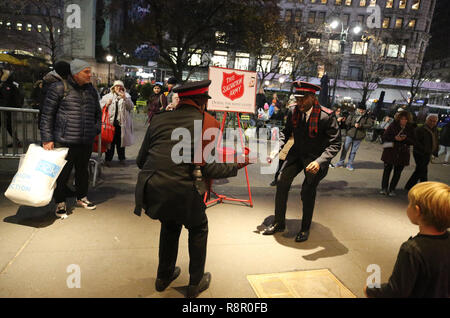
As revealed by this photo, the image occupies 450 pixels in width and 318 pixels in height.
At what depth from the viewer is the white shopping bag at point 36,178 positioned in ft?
12.6

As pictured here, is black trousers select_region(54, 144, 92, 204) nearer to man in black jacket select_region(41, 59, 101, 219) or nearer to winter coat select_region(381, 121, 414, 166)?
man in black jacket select_region(41, 59, 101, 219)

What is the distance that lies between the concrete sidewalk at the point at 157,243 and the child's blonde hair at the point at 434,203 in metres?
1.67

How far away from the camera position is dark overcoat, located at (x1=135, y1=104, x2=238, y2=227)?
2.51 metres

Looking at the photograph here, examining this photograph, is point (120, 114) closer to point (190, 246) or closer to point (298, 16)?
point (190, 246)

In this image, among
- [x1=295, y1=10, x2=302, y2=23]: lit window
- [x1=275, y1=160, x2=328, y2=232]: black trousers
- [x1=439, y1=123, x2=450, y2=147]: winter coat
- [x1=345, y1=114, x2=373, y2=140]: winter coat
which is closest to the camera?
[x1=275, y1=160, x2=328, y2=232]: black trousers

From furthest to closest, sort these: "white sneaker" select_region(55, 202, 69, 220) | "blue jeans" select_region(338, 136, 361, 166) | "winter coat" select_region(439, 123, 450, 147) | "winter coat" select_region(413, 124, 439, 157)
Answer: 1. "winter coat" select_region(439, 123, 450, 147)
2. "blue jeans" select_region(338, 136, 361, 166)
3. "winter coat" select_region(413, 124, 439, 157)
4. "white sneaker" select_region(55, 202, 69, 220)

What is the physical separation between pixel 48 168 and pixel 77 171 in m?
0.63

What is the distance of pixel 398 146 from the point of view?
21.5ft

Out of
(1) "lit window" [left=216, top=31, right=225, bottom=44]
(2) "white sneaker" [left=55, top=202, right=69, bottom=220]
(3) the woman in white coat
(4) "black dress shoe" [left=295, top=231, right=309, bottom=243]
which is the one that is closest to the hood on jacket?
(2) "white sneaker" [left=55, top=202, right=69, bottom=220]

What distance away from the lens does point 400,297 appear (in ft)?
5.94

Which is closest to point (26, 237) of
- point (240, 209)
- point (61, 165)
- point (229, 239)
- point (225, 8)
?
point (61, 165)

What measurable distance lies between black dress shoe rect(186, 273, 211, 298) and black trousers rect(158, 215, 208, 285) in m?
0.04

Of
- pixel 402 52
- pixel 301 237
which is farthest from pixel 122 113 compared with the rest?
pixel 402 52
